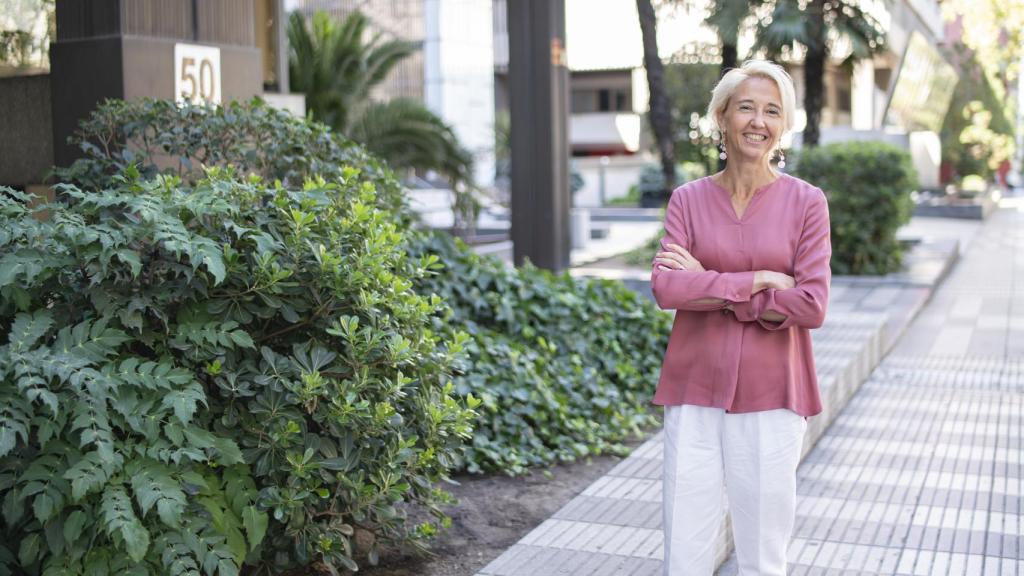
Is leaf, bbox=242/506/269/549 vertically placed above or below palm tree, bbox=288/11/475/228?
below

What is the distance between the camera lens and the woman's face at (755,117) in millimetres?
3102

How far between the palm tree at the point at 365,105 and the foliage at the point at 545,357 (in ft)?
26.0

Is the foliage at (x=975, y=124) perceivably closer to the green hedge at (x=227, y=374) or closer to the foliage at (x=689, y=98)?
the foliage at (x=689, y=98)

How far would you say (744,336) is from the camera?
3127mm

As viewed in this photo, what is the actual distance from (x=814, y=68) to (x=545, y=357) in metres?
13.0

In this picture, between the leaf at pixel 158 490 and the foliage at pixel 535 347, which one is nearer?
the leaf at pixel 158 490

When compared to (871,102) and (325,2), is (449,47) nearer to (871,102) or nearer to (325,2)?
(325,2)

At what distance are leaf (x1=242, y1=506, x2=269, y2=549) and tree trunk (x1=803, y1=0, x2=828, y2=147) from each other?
14.6m

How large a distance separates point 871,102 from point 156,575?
48.6m

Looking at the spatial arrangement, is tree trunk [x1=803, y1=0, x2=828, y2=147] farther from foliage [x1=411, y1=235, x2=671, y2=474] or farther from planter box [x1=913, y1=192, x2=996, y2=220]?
planter box [x1=913, y1=192, x2=996, y2=220]

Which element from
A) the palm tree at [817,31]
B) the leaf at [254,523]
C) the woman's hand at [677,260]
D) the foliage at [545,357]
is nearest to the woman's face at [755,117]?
the woman's hand at [677,260]

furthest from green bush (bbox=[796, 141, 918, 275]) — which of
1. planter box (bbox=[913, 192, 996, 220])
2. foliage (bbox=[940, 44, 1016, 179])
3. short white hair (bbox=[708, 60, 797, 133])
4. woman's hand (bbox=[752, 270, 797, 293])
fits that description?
foliage (bbox=[940, 44, 1016, 179])

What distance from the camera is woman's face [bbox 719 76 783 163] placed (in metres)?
3.10

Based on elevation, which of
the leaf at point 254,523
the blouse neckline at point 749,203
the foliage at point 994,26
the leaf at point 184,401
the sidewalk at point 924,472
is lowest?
the sidewalk at point 924,472
